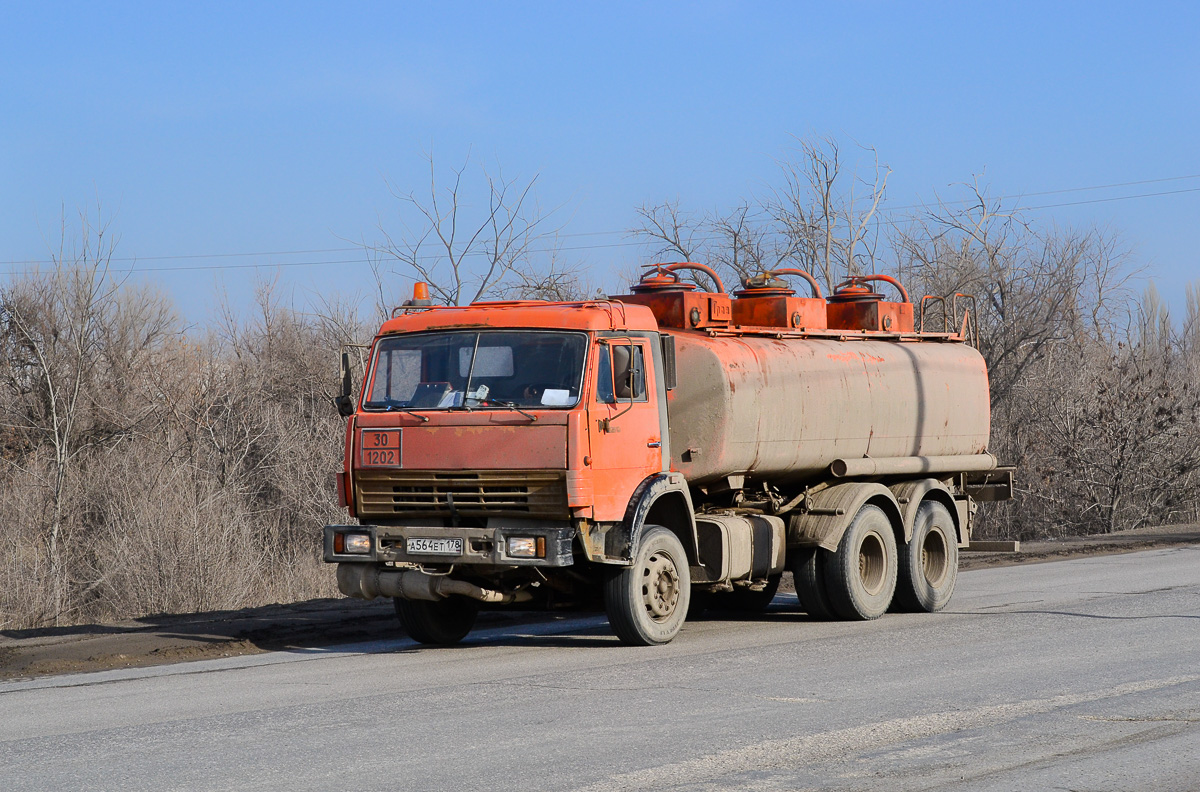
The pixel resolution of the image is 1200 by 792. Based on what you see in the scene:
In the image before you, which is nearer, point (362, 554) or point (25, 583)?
point (362, 554)

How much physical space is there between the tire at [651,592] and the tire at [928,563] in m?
3.44

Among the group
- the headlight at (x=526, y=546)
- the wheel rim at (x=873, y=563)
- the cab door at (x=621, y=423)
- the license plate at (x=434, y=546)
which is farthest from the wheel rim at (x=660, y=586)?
the wheel rim at (x=873, y=563)

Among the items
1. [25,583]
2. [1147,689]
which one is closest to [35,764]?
[1147,689]

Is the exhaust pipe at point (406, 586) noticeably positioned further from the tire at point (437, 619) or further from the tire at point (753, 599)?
the tire at point (753, 599)

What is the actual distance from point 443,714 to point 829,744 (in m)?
2.38

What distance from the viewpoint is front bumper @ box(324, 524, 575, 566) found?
993 cm

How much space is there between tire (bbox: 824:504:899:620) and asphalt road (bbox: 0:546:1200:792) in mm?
725

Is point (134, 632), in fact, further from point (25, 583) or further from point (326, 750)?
point (25, 583)

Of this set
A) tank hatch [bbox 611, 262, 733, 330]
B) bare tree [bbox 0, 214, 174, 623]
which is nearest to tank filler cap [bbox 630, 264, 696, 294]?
tank hatch [bbox 611, 262, 733, 330]

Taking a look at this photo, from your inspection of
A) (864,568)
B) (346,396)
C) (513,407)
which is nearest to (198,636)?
(346,396)

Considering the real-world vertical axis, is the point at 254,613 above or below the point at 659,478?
below

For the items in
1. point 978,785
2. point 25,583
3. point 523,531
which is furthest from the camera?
point 25,583

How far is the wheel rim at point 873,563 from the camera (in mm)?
13305

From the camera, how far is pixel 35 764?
665 cm
